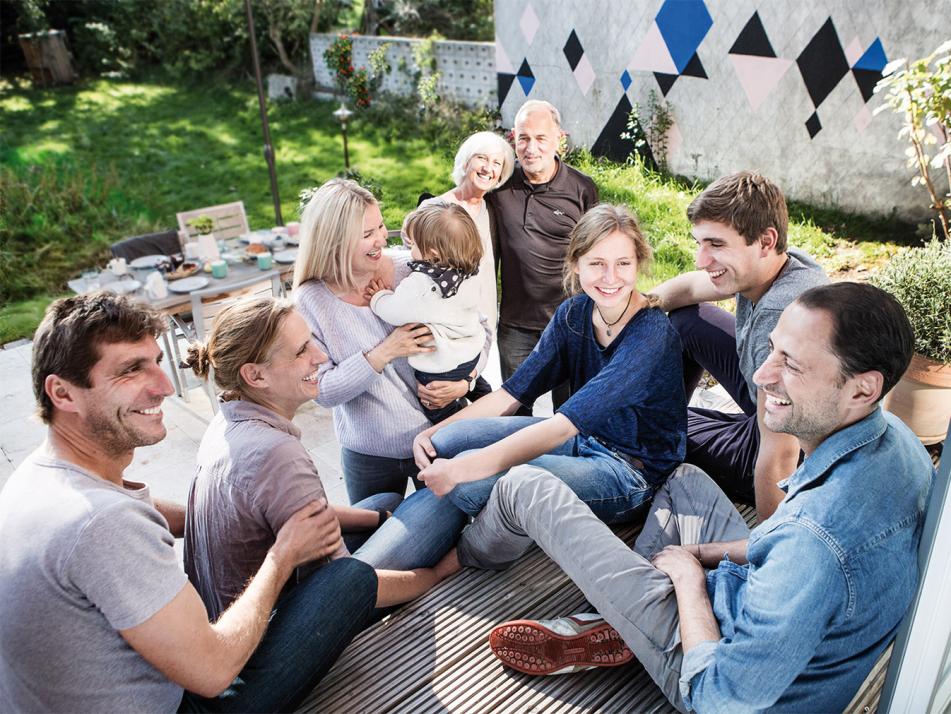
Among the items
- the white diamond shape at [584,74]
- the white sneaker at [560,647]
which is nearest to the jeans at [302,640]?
the white sneaker at [560,647]

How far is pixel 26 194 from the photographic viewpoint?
7.67 m

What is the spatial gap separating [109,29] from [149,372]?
13.9 metres

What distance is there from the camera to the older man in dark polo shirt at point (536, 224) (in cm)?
302

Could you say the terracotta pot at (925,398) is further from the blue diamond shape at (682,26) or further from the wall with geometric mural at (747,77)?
the blue diamond shape at (682,26)

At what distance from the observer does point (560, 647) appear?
1661 mm

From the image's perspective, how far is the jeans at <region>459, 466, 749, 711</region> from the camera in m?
→ 1.55

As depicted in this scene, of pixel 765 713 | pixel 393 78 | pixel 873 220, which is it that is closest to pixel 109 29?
pixel 393 78

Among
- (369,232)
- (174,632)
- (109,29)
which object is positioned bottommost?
(174,632)

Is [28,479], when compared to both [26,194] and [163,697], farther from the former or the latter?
[26,194]

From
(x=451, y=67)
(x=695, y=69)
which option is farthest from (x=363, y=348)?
(x=451, y=67)

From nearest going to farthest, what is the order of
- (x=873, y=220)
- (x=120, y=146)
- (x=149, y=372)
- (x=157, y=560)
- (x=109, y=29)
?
(x=157, y=560), (x=149, y=372), (x=873, y=220), (x=120, y=146), (x=109, y=29)

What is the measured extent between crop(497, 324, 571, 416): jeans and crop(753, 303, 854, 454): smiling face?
1652 mm

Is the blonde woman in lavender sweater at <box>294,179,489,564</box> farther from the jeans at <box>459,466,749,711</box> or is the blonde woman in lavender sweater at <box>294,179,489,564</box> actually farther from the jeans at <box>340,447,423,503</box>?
the jeans at <box>459,466,749,711</box>

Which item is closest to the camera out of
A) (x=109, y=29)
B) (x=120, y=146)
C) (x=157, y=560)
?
(x=157, y=560)
